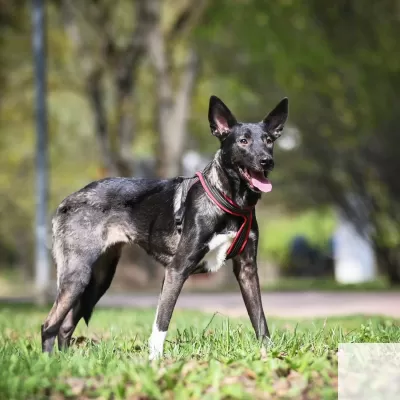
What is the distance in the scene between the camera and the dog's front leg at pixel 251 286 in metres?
6.95

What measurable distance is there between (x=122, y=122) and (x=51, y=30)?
12.5 ft

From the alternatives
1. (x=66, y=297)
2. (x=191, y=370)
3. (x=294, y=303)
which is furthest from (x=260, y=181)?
(x=294, y=303)

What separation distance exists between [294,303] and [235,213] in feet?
37.3

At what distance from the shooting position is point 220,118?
6.92 metres

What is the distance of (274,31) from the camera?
73.0ft

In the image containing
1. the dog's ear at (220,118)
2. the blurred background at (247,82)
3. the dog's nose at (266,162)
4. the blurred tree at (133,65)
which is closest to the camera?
the dog's nose at (266,162)

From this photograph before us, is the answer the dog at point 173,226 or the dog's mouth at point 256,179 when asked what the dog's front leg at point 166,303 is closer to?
the dog at point 173,226

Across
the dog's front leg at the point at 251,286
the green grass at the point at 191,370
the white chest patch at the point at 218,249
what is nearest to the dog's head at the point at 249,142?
the white chest patch at the point at 218,249

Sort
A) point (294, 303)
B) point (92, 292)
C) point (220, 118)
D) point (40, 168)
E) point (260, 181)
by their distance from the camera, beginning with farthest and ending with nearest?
point (294, 303), point (40, 168), point (92, 292), point (220, 118), point (260, 181)

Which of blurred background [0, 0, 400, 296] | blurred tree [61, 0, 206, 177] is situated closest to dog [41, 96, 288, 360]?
blurred background [0, 0, 400, 296]

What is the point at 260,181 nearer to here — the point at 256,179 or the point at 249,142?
the point at 256,179

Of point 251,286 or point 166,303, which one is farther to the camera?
point 251,286

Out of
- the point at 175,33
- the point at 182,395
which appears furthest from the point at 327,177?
the point at 182,395

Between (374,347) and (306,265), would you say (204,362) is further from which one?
(306,265)
